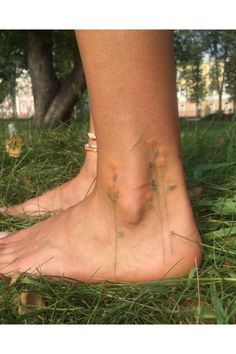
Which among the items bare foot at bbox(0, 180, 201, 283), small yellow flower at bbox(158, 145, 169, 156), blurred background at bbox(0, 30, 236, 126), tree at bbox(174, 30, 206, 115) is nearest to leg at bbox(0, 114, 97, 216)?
bare foot at bbox(0, 180, 201, 283)

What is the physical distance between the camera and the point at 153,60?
0.72 meters

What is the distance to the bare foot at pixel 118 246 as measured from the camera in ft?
2.56

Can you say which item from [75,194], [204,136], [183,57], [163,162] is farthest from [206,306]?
[183,57]

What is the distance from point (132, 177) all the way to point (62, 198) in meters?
0.54

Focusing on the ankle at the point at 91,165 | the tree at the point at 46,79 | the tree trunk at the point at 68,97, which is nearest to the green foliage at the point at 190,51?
the tree at the point at 46,79

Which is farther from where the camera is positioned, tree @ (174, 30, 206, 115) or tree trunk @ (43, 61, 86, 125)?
tree @ (174, 30, 206, 115)

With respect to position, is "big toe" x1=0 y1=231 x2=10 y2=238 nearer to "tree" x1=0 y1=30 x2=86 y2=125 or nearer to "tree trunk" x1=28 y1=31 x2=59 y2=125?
"tree" x1=0 y1=30 x2=86 y2=125

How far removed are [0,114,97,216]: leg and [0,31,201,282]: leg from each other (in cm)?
38

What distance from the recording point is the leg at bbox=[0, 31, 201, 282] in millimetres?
722

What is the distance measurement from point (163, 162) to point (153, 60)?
0.17m

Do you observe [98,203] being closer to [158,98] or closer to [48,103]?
[158,98]

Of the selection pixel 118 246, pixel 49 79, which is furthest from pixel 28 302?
pixel 49 79

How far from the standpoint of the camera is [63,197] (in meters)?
1.27

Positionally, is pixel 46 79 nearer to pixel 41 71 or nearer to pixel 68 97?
pixel 41 71
